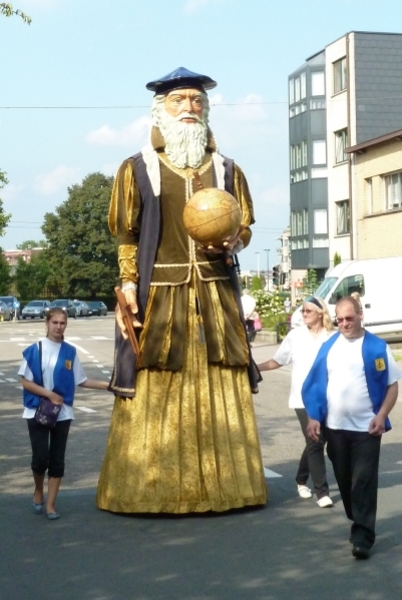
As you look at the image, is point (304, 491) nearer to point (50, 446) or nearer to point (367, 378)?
point (50, 446)

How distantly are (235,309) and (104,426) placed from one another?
6042 mm

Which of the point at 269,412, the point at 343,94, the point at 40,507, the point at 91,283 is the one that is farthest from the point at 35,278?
the point at 40,507

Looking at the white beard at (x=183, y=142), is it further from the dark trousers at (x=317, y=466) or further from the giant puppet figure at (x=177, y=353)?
the dark trousers at (x=317, y=466)

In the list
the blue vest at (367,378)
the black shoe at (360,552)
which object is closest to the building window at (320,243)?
the blue vest at (367,378)

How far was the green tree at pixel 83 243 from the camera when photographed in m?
90.8

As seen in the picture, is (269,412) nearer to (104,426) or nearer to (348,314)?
(104,426)

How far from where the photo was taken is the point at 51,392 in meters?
7.92

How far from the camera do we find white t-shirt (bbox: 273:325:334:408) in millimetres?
8781

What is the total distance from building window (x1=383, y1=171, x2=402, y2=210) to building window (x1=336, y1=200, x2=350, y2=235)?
5.72 m

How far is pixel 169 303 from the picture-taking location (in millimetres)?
7957

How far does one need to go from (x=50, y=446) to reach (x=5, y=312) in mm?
62007

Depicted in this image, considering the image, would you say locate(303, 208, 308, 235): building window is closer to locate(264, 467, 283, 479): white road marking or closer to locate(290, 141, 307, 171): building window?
locate(290, 141, 307, 171): building window

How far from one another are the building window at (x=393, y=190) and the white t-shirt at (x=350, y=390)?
35.5 m

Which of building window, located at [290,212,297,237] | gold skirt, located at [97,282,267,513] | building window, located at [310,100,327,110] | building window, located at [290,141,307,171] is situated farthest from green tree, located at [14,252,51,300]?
gold skirt, located at [97,282,267,513]
